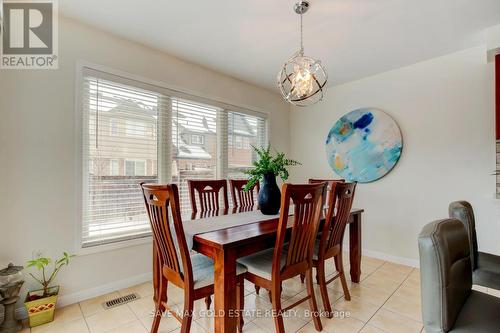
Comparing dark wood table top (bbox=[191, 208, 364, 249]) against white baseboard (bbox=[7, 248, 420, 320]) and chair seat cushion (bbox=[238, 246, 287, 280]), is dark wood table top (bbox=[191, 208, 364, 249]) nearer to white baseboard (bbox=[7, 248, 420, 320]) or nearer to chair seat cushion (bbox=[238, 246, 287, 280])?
chair seat cushion (bbox=[238, 246, 287, 280])

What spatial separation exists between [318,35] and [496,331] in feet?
8.05

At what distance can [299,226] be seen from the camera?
163 cm

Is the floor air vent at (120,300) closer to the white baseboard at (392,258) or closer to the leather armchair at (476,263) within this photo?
the leather armchair at (476,263)

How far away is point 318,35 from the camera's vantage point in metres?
2.45

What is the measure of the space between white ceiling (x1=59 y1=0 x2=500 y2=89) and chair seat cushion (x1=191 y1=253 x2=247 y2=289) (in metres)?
2.02

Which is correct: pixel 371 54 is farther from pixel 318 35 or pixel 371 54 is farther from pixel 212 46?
pixel 212 46

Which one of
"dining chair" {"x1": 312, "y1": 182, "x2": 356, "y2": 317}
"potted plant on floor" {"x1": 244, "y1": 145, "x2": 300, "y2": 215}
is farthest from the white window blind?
"dining chair" {"x1": 312, "y1": 182, "x2": 356, "y2": 317}

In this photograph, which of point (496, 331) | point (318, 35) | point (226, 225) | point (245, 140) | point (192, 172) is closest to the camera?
point (496, 331)

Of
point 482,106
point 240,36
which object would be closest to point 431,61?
point 482,106

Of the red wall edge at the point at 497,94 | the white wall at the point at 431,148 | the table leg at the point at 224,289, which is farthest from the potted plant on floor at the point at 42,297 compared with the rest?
the red wall edge at the point at 497,94

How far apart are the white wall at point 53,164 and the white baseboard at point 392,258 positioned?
9.31ft

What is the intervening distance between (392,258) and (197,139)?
2940 mm

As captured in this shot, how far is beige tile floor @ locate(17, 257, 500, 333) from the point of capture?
1.86m

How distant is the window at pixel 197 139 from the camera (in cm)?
311
